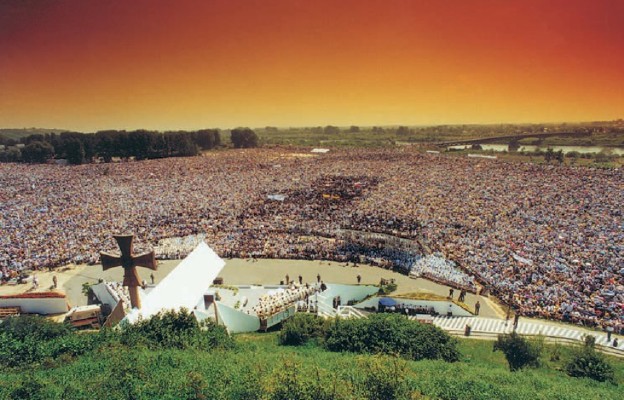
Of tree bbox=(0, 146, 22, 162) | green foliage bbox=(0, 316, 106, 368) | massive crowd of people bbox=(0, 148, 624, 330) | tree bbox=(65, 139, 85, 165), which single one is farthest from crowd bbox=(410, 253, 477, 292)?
tree bbox=(0, 146, 22, 162)

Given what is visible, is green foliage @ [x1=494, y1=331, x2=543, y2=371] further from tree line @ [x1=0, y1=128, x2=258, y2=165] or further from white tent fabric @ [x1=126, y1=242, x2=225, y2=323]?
tree line @ [x1=0, y1=128, x2=258, y2=165]

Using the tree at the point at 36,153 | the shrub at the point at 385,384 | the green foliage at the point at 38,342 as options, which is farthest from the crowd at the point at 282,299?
the tree at the point at 36,153

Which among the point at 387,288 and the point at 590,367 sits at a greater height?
the point at 387,288

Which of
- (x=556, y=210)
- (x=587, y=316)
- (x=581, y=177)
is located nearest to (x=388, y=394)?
(x=587, y=316)

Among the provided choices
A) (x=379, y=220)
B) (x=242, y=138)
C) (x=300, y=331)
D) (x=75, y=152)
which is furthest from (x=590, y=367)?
(x=242, y=138)

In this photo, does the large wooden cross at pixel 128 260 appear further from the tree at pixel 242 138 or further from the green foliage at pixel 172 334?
the tree at pixel 242 138

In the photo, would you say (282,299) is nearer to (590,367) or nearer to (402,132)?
(590,367)

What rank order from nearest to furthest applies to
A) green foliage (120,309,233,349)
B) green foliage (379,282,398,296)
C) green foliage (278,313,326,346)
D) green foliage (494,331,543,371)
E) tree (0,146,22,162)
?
green foliage (120,309,233,349), green foliage (494,331,543,371), green foliage (278,313,326,346), green foliage (379,282,398,296), tree (0,146,22,162)
